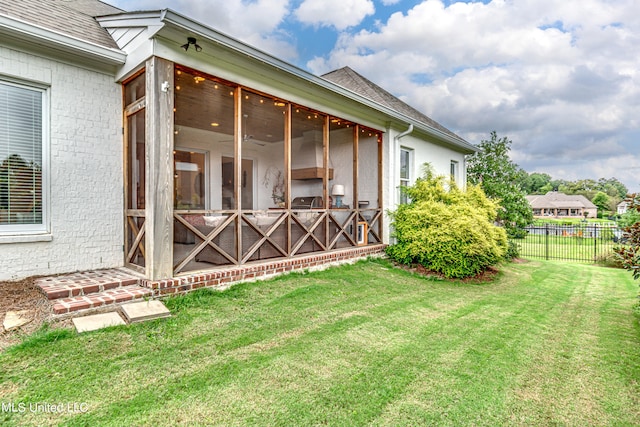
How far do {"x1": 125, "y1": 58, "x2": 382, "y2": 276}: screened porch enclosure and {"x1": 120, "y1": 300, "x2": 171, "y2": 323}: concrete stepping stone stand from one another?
1.87 feet

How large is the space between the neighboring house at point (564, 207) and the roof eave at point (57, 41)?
58485 mm

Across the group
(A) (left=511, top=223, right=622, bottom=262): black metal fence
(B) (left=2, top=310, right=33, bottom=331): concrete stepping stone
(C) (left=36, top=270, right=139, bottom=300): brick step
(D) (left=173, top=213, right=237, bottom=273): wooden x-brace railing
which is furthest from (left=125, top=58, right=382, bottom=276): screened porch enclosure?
(A) (left=511, top=223, right=622, bottom=262): black metal fence

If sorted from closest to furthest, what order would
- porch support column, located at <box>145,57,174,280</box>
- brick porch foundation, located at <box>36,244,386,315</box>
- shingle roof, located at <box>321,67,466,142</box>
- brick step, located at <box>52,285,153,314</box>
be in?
brick step, located at <box>52,285,153,314</box>, brick porch foundation, located at <box>36,244,386,315</box>, porch support column, located at <box>145,57,174,280</box>, shingle roof, located at <box>321,67,466,142</box>

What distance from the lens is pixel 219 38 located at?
153 inches

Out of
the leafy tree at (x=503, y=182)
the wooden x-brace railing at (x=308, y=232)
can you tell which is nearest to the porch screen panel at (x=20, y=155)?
the wooden x-brace railing at (x=308, y=232)

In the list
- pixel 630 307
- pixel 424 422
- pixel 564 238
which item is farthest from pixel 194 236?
pixel 564 238

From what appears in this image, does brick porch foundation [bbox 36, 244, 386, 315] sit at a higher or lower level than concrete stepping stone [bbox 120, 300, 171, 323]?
higher

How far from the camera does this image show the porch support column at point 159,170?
3754mm

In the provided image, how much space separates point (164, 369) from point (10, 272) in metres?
2.94

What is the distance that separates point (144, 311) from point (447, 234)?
5398 millimetres

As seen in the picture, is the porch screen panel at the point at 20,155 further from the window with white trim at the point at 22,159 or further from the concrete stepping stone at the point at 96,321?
the concrete stepping stone at the point at 96,321

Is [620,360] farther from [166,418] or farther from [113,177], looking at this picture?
[113,177]

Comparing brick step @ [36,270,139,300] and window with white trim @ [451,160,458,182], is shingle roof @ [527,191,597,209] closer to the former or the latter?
window with white trim @ [451,160,458,182]

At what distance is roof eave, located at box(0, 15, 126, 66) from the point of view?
3482 millimetres
